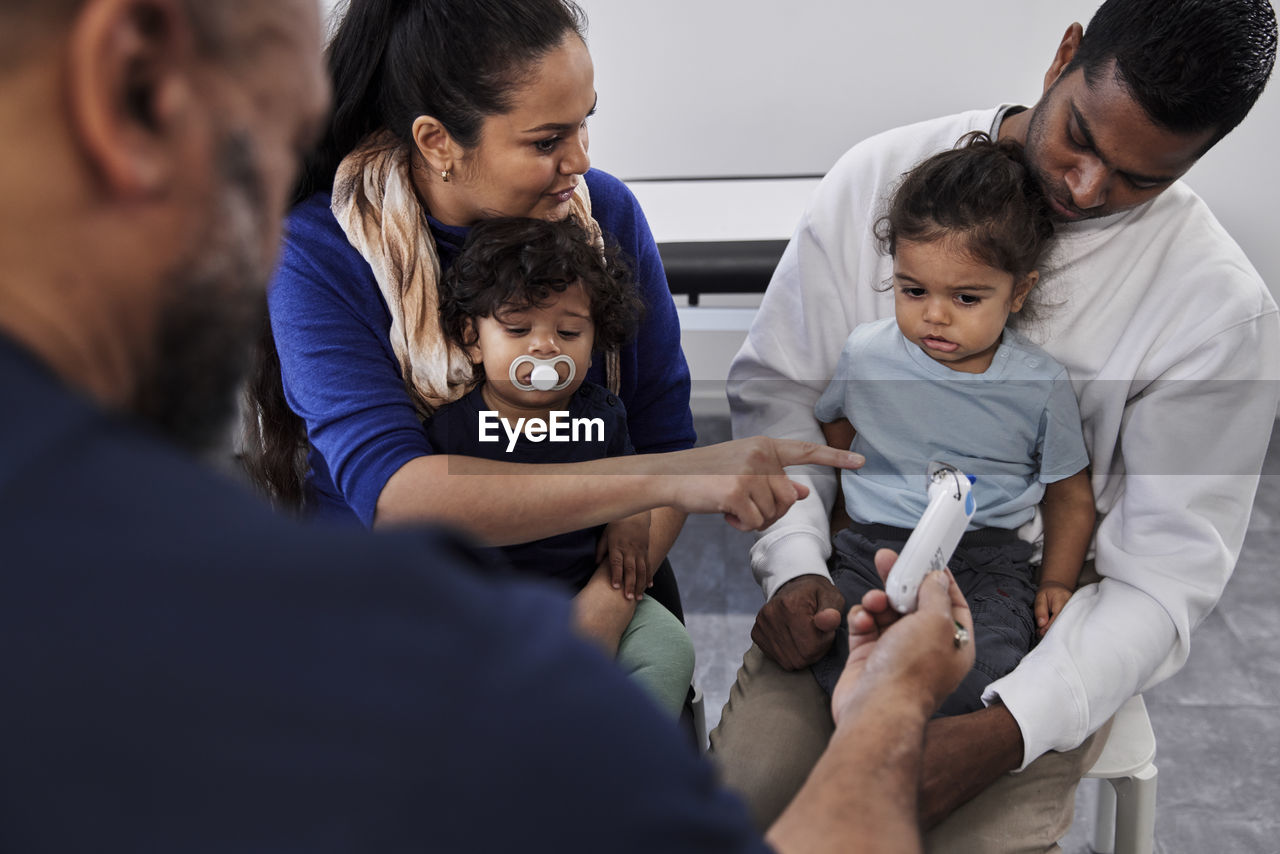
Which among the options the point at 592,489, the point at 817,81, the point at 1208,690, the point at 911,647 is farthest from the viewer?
the point at 817,81

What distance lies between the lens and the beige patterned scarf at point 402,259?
1.39 metres

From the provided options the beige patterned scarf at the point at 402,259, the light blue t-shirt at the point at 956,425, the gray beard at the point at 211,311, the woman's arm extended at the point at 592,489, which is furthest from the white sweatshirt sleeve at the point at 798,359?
the gray beard at the point at 211,311

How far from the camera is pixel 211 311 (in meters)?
0.56

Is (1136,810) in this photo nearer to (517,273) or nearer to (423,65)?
(517,273)

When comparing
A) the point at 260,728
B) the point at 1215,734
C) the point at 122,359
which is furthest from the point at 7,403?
the point at 1215,734

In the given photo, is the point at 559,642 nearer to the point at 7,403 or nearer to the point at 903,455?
the point at 7,403

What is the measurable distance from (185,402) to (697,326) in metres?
2.58

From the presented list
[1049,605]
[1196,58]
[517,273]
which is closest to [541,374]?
[517,273]

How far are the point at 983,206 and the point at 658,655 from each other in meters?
0.73

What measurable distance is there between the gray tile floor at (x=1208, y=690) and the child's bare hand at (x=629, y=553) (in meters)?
0.90

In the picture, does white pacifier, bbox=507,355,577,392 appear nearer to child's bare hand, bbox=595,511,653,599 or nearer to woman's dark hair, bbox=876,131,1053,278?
child's bare hand, bbox=595,511,653,599

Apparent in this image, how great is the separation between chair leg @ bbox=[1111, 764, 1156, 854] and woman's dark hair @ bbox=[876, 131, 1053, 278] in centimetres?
69

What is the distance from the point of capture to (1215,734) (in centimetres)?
219

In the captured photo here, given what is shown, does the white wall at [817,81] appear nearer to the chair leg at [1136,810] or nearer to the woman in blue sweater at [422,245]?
the woman in blue sweater at [422,245]
